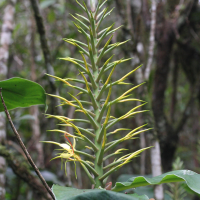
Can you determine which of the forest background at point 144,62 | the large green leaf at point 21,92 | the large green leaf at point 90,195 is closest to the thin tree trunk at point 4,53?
the forest background at point 144,62

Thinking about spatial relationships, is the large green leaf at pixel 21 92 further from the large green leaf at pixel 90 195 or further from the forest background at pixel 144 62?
the forest background at pixel 144 62

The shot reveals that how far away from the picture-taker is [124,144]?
4.00 metres

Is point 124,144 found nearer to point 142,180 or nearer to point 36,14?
point 36,14

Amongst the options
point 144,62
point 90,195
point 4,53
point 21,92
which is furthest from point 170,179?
point 4,53

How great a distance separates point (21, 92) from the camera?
0.83 meters

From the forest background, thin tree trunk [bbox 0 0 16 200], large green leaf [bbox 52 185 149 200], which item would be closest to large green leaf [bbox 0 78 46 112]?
large green leaf [bbox 52 185 149 200]

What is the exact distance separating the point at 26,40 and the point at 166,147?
3766 millimetres

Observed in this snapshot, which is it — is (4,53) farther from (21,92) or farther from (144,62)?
(144,62)

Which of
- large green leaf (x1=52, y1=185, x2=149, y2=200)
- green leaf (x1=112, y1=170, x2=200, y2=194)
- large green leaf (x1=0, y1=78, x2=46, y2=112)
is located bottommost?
green leaf (x1=112, y1=170, x2=200, y2=194)

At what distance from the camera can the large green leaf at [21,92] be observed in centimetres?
78

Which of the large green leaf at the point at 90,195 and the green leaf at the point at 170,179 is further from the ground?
the large green leaf at the point at 90,195

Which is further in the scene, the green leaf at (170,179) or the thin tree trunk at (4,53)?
the thin tree trunk at (4,53)

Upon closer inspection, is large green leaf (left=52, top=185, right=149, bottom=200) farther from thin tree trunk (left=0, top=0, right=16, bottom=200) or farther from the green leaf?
thin tree trunk (left=0, top=0, right=16, bottom=200)

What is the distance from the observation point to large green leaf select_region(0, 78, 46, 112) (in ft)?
2.57
